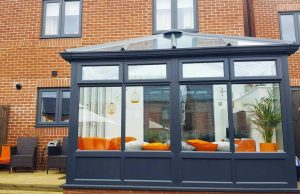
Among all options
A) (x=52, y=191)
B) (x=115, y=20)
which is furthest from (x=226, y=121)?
(x=115, y=20)

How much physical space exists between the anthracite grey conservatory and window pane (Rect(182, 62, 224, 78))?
17 mm

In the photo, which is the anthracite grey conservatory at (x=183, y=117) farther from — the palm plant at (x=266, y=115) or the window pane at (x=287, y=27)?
the window pane at (x=287, y=27)

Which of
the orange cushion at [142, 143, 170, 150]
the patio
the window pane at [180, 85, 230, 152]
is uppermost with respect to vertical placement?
the window pane at [180, 85, 230, 152]

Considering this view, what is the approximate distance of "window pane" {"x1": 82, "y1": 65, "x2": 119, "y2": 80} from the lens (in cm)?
529

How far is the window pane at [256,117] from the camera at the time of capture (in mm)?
4934

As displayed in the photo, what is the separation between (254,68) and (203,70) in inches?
33.5

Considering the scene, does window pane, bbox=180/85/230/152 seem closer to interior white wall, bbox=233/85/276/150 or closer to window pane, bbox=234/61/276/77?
interior white wall, bbox=233/85/276/150

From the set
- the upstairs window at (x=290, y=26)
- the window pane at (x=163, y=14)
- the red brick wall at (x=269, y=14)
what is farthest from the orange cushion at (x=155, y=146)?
the upstairs window at (x=290, y=26)

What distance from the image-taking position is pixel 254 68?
5.03 meters

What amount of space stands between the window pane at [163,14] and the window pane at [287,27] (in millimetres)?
3409

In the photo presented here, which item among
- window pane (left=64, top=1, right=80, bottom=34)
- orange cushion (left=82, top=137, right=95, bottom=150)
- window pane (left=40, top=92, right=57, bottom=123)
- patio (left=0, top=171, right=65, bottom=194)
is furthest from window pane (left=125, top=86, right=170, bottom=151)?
window pane (left=64, top=1, right=80, bottom=34)

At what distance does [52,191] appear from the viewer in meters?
5.71

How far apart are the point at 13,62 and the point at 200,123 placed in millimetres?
5981

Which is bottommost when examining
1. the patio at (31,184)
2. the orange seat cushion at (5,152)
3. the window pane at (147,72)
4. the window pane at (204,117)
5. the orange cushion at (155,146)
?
the patio at (31,184)
